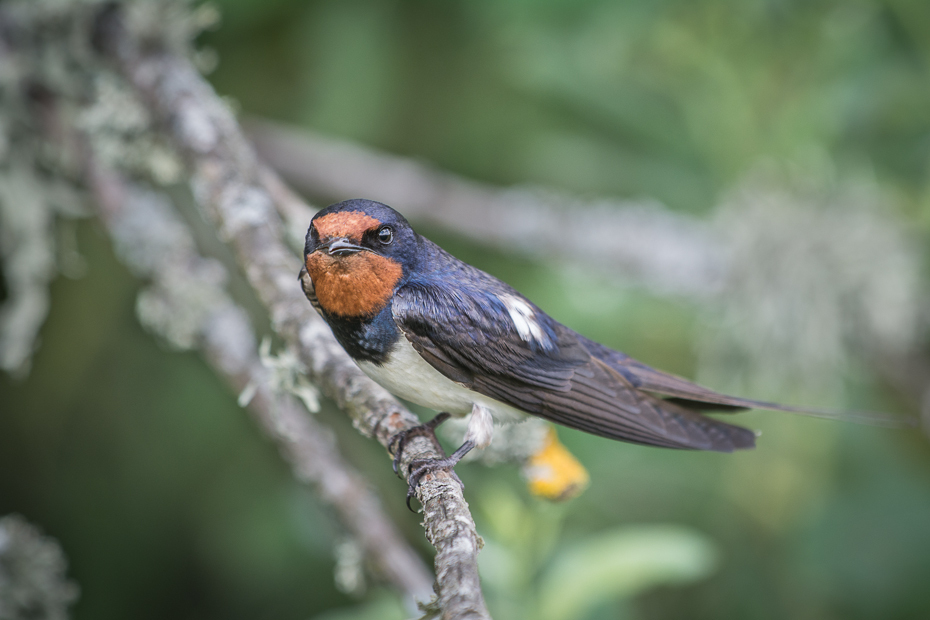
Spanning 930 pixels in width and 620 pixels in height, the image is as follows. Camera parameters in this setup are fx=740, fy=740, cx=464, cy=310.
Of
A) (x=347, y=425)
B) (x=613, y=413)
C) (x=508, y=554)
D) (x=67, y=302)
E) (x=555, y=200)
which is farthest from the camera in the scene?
(x=555, y=200)

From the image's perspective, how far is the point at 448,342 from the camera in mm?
1255

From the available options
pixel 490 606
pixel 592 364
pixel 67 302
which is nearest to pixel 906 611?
pixel 490 606

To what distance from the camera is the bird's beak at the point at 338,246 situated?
3.93 ft

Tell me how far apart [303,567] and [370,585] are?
205mm

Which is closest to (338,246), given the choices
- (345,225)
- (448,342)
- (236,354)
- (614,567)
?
(345,225)

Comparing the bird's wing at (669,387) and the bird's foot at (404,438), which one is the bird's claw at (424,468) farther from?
the bird's wing at (669,387)

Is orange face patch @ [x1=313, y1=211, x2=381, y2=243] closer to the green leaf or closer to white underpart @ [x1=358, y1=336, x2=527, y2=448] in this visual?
white underpart @ [x1=358, y1=336, x2=527, y2=448]

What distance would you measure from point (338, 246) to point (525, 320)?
0.38m

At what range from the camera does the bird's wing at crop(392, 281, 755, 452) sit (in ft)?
4.13

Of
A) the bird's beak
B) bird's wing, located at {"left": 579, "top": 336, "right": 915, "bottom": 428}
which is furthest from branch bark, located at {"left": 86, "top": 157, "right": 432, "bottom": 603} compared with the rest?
bird's wing, located at {"left": 579, "top": 336, "right": 915, "bottom": 428}

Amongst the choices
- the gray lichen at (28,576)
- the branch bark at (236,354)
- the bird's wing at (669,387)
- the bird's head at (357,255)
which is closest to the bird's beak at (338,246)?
the bird's head at (357,255)

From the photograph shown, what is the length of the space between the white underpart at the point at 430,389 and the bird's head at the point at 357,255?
9cm

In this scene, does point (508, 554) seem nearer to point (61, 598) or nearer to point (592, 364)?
point (592, 364)

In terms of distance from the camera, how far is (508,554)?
1.59 m
